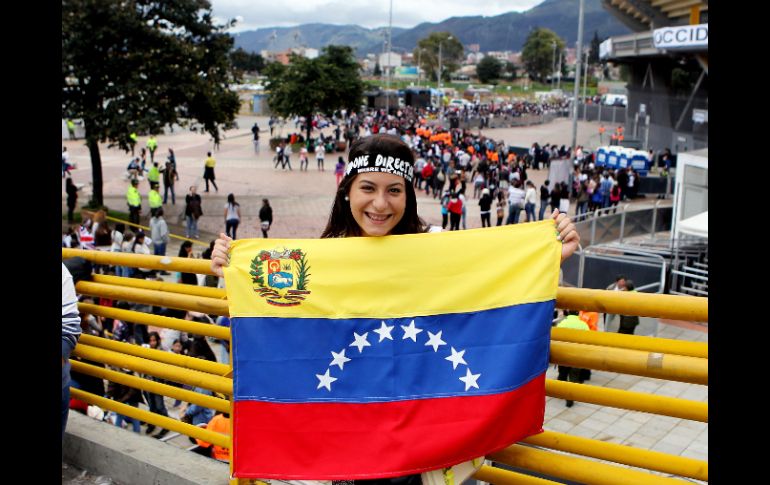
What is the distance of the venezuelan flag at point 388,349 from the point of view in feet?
8.02

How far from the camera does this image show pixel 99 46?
22.5 m

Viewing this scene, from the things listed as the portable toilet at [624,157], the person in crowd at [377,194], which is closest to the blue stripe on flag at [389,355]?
the person in crowd at [377,194]

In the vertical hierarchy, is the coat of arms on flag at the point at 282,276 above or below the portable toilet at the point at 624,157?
below

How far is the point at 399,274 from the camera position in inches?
100

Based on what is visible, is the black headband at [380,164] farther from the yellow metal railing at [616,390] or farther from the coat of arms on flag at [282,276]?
the yellow metal railing at [616,390]

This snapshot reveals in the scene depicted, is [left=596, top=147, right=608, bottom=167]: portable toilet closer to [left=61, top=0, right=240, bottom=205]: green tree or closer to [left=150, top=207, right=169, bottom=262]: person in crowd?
[left=61, top=0, right=240, bottom=205]: green tree

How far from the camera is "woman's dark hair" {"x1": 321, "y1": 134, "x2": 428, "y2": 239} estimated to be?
8.73 feet

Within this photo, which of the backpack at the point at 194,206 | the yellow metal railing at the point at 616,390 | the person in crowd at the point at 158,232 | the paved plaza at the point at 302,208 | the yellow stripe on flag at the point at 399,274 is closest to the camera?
the yellow metal railing at the point at 616,390

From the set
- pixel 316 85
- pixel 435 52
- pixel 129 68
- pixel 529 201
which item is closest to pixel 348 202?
pixel 529 201

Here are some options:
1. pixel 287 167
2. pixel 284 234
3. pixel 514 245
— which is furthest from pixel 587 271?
A: pixel 287 167

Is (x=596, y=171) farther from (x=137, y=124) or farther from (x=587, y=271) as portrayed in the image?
(x=137, y=124)

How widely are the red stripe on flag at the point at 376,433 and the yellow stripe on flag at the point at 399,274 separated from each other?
1.02 feet

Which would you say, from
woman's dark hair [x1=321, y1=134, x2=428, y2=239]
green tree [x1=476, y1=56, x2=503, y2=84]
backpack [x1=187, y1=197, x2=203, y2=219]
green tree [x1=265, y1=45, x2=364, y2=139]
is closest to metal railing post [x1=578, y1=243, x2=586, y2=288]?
backpack [x1=187, y1=197, x2=203, y2=219]

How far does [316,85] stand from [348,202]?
4385 cm
